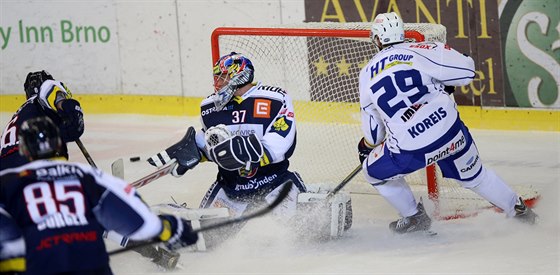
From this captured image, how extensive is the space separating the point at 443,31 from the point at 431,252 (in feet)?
5.30

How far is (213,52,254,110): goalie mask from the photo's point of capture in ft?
18.5

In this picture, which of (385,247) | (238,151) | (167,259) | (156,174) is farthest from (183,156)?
(385,247)

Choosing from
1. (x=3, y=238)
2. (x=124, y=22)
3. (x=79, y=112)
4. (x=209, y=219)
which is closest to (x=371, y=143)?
(x=209, y=219)

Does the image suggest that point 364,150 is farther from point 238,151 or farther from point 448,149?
point 238,151

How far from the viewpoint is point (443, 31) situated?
6609 millimetres

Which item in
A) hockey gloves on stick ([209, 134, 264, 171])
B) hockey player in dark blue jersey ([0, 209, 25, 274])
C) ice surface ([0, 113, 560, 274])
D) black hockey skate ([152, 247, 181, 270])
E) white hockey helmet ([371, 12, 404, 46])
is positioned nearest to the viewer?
hockey player in dark blue jersey ([0, 209, 25, 274])

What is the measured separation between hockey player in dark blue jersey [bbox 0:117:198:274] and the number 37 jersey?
6.05 ft

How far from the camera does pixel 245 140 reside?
548cm

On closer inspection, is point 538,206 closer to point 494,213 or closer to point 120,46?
point 494,213

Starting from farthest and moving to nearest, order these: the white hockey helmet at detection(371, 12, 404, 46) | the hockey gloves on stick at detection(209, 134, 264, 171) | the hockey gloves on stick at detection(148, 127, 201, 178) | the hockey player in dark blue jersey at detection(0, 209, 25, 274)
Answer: the hockey gloves on stick at detection(148, 127, 201, 178), the white hockey helmet at detection(371, 12, 404, 46), the hockey gloves on stick at detection(209, 134, 264, 171), the hockey player in dark blue jersey at detection(0, 209, 25, 274)

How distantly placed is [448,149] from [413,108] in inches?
10.0

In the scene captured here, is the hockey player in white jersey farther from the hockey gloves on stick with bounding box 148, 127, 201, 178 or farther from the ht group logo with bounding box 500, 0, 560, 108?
the ht group logo with bounding box 500, 0, 560, 108

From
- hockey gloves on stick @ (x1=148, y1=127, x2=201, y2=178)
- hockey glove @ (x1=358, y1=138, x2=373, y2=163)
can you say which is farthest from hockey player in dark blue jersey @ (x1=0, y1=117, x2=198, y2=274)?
hockey glove @ (x1=358, y1=138, x2=373, y2=163)

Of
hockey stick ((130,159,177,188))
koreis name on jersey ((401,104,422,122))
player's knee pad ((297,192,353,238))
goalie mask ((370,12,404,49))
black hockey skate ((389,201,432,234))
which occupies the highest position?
goalie mask ((370,12,404,49))
